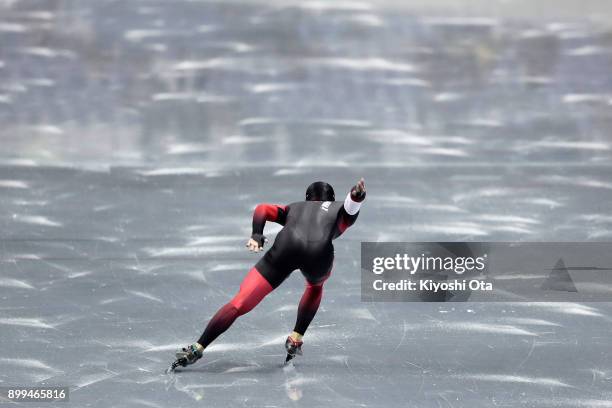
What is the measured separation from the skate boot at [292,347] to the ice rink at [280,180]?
69mm

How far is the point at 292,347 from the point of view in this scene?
6777 mm

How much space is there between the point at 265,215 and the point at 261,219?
0.07m

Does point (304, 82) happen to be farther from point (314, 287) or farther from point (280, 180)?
point (314, 287)

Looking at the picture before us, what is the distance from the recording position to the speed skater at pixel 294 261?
6.64 meters

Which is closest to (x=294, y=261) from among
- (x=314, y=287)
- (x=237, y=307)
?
(x=314, y=287)

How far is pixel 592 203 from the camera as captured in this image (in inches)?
420

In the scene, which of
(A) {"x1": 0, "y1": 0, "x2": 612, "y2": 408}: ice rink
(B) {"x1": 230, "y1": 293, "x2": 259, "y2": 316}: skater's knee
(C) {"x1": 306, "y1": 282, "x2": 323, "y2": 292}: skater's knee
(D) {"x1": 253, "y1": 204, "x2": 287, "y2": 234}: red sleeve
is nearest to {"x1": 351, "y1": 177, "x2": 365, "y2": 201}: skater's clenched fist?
(D) {"x1": 253, "y1": 204, "x2": 287, "y2": 234}: red sleeve

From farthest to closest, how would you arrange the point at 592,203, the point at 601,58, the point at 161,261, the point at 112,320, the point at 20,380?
the point at 601,58
the point at 592,203
the point at 161,261
the point at 112,320
the point at 20,380

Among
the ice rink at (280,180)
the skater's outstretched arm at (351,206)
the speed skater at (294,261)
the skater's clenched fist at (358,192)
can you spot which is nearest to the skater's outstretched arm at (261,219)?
the speed skater at (294,261)

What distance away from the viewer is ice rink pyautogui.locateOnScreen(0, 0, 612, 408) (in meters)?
6.73

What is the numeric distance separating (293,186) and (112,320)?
3841 millimetres

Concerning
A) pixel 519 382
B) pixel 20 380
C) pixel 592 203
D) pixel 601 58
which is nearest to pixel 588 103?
pixel 601 58

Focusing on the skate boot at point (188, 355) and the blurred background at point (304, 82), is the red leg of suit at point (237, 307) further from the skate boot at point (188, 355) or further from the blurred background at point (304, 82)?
the blurred background at point (304, 82)

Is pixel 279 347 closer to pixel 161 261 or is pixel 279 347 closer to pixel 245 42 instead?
pixel 161 261
